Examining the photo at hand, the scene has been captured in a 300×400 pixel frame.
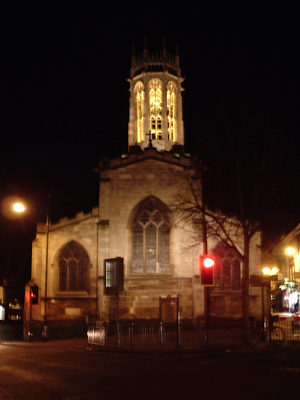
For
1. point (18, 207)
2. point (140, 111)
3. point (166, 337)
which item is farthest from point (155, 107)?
point (18, 207)

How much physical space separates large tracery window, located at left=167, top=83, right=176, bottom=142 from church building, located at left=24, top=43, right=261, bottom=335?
5908mm

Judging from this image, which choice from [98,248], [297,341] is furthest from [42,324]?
[297,341]

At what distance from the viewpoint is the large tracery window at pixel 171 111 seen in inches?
1499

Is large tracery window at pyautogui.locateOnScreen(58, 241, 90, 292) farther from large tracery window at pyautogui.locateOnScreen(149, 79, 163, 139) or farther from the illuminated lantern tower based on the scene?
large tracery window at pyautogui.locateOnScreen(149, 79, 163, 139)

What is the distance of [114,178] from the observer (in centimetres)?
3200

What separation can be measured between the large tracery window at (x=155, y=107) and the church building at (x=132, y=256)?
5.68m

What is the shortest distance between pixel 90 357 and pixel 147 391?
7.71m

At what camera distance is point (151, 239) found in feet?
103

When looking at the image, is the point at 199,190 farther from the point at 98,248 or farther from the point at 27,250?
the point at 27,250

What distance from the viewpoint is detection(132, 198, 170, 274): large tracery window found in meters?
31.0

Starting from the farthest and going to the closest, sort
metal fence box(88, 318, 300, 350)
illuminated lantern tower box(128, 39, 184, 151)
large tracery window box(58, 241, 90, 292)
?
illuminated lantern tower box(128, 39, 184, 151), large tracery window box(58, 241, 90, 292), metal fence box(88, 318, 300, 350)

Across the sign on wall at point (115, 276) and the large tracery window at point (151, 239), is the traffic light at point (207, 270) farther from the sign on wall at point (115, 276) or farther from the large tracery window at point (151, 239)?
the large tracery window at point (151, 239)

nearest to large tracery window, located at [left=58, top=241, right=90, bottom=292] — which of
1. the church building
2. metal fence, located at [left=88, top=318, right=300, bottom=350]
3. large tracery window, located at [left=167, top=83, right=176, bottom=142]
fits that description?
the church building

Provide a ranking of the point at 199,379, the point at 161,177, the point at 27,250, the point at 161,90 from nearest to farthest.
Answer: the point at 199,379, the point at 161,177, the point at 161,90, the point at 27,250
